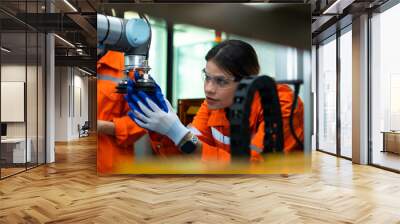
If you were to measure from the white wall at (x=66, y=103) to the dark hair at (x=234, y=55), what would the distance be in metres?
10.5

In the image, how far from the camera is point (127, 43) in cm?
635

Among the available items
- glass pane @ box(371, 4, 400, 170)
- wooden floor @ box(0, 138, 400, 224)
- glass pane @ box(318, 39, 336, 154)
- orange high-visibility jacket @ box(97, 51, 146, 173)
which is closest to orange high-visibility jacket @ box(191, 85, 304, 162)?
wooden floor @ box(0, 138, 400, 224)

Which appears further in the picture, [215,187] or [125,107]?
[125,107]

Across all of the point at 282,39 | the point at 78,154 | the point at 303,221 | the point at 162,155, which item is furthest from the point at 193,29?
the point at 78,154

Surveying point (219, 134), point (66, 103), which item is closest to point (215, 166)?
point (219, 134)

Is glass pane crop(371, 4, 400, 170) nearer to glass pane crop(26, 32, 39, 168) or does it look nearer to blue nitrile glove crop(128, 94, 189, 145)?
blue nitrile glove crop(128, 94, 189, 145)

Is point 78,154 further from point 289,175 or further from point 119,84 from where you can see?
point 289,175

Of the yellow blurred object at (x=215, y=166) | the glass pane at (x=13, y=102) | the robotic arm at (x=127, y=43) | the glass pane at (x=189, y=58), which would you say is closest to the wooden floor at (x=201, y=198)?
the yellow blurred object at (x=215, y=166)

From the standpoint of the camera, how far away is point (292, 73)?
6445 mm

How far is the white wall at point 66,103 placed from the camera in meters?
15.4

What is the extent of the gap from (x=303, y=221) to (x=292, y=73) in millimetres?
3075

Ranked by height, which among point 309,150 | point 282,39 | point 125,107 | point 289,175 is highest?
point 282,39

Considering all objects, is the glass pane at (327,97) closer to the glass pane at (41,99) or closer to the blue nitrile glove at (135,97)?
the blue nitrile glove at (135,97)

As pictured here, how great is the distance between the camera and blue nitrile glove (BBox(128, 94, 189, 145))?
20.8 feet
